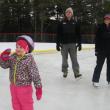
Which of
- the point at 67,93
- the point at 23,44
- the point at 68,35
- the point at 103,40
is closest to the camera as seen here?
the point at 23,44

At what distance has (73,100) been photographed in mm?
5621

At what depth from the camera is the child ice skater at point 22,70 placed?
12.3 ft

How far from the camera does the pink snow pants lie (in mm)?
3783

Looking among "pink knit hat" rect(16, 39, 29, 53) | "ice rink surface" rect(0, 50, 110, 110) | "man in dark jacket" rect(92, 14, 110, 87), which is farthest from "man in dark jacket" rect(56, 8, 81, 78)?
"pink knit hat" rect(16, 39, 29, 53)

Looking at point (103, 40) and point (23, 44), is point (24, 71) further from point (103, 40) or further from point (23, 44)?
point (103, 40)

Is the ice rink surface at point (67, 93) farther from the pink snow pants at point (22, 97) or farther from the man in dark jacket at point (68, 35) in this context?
the pink snow pants at point (22, 97)

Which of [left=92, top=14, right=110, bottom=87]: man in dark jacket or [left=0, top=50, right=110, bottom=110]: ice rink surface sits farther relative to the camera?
[left=92, top=14, right=110, bottom=87]: man in dark jacket

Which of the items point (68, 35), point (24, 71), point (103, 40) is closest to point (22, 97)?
point (24, 71)

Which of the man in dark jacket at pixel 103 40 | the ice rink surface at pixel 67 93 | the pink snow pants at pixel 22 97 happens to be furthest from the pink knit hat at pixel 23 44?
the man in dark jacket at pixel 103 40

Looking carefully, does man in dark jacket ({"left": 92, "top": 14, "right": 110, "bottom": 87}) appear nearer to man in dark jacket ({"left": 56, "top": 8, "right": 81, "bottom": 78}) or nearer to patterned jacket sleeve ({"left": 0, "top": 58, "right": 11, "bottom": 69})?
man in dark jacket ({"left": 56, "top": 8, "right": 81, "bottom": 78})

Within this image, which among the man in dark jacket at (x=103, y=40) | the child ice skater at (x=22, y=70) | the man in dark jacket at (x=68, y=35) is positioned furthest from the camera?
the man in dark jacket at (x=68, y=35)

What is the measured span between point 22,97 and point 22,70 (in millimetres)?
254

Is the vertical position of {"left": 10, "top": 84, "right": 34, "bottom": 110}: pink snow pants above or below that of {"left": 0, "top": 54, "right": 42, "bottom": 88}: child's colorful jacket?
below

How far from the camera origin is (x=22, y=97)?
3785 mm
